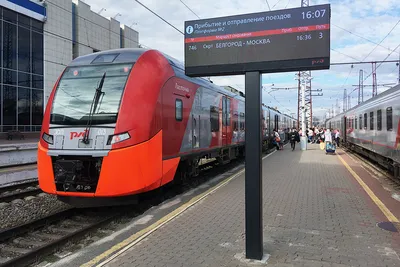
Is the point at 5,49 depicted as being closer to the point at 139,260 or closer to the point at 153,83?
the point at 153,83

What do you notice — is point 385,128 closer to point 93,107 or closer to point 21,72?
point 93,107

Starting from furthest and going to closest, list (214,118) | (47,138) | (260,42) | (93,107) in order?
1. (214,118)
2. (47,138)
3. (93,107)
4. (260,42)

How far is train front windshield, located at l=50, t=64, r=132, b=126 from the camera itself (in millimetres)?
6121

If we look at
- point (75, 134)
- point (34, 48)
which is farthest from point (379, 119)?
point (34, 48)

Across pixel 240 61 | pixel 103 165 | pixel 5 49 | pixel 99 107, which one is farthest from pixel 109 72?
pixel 5 49

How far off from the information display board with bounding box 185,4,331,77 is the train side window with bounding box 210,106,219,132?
20.6 feet

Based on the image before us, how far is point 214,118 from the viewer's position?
10852 millimetres

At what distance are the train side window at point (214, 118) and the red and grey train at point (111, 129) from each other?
315cm

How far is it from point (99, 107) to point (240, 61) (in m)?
3.17

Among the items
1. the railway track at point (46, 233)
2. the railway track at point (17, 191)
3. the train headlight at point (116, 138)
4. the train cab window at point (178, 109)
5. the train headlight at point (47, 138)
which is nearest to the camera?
the railway track at point (46, 233)

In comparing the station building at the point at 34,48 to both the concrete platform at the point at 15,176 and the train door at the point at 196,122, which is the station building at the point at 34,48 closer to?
the concrete platform at the point at 15,176

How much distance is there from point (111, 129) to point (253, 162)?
2.92 metres

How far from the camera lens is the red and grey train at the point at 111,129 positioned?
588cm

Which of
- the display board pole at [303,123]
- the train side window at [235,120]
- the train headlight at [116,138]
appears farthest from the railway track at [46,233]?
the display board pole at [303,123]
